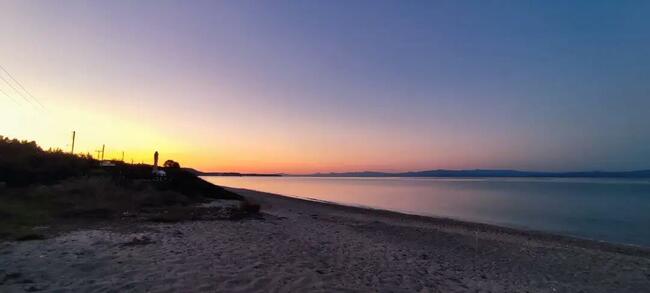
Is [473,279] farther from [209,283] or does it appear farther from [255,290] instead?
[209,283]

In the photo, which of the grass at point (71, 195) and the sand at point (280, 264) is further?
the grass at point (71, 195)

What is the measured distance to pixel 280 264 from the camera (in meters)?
9.13

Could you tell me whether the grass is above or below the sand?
above

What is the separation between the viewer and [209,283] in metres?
7.22

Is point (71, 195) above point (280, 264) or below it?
above

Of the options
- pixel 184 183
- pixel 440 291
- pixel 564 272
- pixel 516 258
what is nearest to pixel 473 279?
pixel 440 291

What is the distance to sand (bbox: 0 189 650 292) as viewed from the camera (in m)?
7.31

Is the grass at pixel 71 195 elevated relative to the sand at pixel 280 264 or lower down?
elevated

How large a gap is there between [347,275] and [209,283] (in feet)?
9.50

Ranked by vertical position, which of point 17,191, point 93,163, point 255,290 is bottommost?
point 255,290

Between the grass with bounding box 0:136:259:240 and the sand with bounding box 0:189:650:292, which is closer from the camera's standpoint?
the sand with bounding box 0:189:650:292

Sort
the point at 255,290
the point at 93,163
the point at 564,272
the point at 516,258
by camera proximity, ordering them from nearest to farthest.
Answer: the point at 255,290 < the point at 564,272 < the point at 516,258 < the point at 93,163

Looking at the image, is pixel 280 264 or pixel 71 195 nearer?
pixel 280 264

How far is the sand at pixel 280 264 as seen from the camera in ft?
24.0
